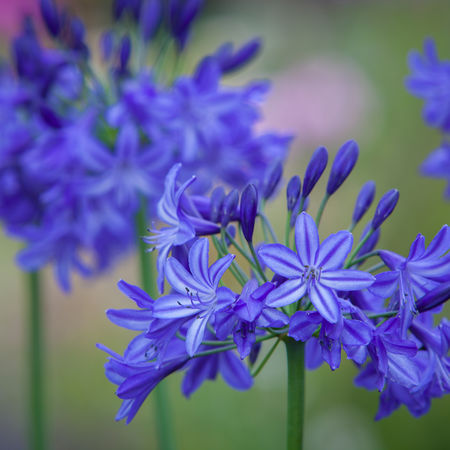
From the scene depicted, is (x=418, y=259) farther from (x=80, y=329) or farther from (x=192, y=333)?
(x=80, y=329)

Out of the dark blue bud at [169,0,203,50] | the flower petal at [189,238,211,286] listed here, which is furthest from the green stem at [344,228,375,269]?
the dark blue bud at [169,0,203,50]

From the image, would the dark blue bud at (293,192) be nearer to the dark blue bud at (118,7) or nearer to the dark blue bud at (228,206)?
the dark blue bud at (228,206)

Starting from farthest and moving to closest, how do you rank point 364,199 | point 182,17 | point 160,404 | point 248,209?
1. point 182,17
2. point 160,404
3. point 364,199
4. point 248,209

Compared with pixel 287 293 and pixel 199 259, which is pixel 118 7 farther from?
pixel 287 293

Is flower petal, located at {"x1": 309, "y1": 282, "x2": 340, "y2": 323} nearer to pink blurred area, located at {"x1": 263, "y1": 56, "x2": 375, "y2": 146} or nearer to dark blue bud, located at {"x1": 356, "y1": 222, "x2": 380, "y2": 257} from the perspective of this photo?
dark blue bud, located at {"x1": 356, "y1": 222, "x2": 380, "y2": 257}

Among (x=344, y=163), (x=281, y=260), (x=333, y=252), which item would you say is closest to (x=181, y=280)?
(x=281, y=260)

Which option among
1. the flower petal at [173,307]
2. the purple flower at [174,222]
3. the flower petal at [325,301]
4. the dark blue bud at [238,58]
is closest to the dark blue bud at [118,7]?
the dark blue bud at [238,58]
